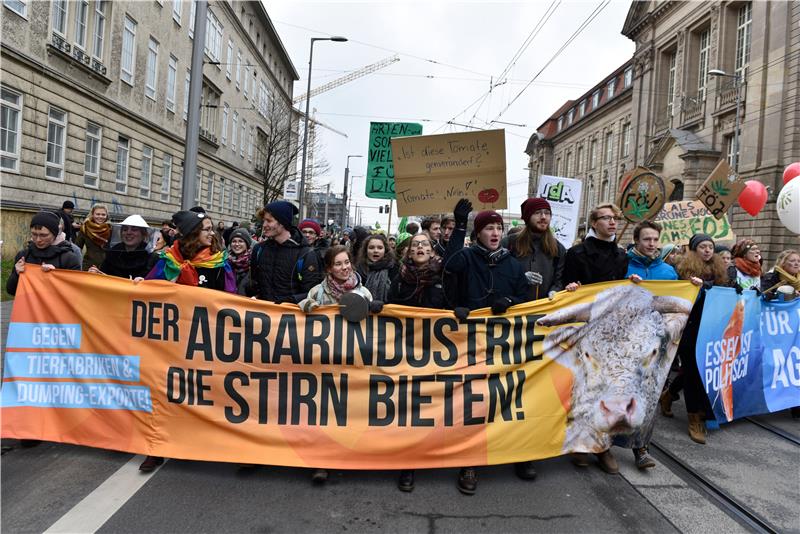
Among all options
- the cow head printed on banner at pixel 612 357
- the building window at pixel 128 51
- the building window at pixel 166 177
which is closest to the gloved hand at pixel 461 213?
the cow head printed on banner at pixel 612 357

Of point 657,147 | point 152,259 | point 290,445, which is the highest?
point 657,147

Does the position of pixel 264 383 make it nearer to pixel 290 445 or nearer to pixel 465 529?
pixel 290 445

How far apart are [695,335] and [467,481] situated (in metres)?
2.70

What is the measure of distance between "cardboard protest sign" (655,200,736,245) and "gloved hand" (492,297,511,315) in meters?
6.60

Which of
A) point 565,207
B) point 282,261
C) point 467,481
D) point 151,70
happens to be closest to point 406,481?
point 467,481

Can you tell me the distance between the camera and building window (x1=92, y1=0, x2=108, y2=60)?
18.7 metres

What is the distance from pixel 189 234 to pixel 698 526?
425 centimetres

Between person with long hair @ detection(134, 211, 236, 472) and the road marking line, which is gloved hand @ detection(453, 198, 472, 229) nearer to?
person with long hair @ detection(134, 211, 236, 472)

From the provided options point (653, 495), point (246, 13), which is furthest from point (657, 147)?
point (653, 495)

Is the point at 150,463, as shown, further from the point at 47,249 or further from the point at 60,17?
the point at 60,17

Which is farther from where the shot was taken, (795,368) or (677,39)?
(677,39)

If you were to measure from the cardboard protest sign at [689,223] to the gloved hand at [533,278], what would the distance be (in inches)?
241

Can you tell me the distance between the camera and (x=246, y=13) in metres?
38.9

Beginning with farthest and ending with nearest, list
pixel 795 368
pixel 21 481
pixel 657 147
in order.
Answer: pixel 657 147
pixel 795 368
pixel 21 481
